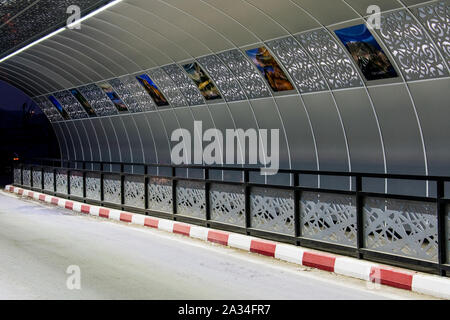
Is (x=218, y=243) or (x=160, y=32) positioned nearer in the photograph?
(x=218, y=243)

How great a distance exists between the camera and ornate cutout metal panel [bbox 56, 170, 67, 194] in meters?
17.6

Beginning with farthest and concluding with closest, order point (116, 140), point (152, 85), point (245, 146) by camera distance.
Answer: point (116, 140)
point (152, 85)
point (245, 146)

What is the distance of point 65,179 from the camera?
57.8ft

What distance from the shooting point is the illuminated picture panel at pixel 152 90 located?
2300 centimetres

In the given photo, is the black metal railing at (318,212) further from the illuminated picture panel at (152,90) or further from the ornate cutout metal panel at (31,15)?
the illuminated picture panel at (152,90)

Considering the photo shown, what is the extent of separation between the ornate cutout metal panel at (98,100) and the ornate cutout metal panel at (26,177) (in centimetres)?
704

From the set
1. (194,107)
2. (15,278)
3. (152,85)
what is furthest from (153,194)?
(152,85)

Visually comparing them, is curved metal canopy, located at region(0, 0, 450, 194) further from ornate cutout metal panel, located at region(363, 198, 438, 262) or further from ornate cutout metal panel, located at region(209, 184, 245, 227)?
ornate cutout metal panel, located at region(363, 198, 438, 262)

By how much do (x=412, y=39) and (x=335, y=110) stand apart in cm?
376

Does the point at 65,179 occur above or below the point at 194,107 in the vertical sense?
below

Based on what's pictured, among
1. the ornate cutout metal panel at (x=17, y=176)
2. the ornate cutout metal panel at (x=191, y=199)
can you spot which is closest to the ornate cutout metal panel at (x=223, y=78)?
the ornate cutout metal panel at (x=191, y=199)

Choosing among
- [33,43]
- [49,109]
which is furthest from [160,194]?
[49,109]

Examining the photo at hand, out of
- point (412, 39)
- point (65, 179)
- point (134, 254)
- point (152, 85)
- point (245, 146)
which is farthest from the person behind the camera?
point (152, 85)

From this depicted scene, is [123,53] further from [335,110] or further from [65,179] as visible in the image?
[335,110]
